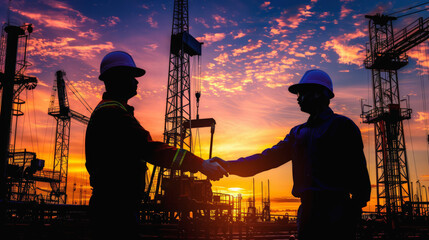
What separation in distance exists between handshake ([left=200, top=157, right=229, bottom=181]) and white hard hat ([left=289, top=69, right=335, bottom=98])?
1.16 meters

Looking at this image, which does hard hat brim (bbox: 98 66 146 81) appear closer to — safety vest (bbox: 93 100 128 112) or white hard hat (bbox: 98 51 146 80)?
white hard hat (bbox: 98 51 146 80)

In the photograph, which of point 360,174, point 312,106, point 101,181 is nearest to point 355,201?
point 360,174

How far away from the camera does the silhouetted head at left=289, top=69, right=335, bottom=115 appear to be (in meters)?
3.42

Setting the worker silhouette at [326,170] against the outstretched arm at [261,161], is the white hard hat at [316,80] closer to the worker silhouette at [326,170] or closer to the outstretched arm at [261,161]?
the worker silhouette at [326,170]

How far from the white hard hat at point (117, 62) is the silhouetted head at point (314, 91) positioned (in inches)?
62.1

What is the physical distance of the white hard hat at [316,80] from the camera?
3.41m

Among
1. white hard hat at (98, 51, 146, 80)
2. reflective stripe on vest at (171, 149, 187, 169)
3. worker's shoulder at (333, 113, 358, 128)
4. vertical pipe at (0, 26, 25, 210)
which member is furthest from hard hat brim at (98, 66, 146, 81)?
vertical pipe at (0, 26, 25, 210)

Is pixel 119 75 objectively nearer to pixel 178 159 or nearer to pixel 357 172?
pixel 178 159

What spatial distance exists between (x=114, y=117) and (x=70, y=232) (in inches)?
246

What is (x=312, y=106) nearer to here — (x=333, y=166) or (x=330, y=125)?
(x=330, y=125)

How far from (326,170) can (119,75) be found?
205cm

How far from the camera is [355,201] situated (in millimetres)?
2969

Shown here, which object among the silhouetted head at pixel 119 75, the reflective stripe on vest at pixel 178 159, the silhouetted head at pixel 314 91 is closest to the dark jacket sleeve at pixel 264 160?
the silhouetted head at pixel 314 91

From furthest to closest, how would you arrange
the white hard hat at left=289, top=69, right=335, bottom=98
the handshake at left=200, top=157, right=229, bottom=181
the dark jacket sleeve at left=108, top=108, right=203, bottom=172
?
the handshake at left=200, top=157, right=229, bottom=181 → the white hard hat at left=289, top=69, right=335, bottom=98 → the dark jacket sleeve at left=108, top=108, right=203, bottom=172
